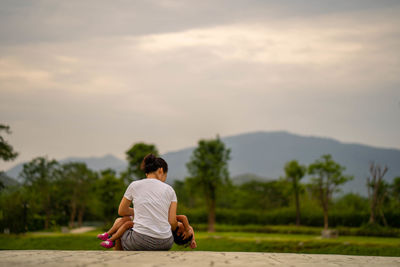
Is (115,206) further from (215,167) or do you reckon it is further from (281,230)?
(281,230)

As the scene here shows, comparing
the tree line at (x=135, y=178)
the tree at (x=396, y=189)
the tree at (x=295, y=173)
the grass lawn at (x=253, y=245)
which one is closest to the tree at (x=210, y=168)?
the tree line at (x=135, y=178)

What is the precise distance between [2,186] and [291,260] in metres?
43.5

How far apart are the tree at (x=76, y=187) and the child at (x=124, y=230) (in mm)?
52143

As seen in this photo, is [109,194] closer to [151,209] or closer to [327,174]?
[327,174]

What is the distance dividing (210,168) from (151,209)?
4197 cm

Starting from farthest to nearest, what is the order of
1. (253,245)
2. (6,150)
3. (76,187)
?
(76,187), (6,150), (253,245)

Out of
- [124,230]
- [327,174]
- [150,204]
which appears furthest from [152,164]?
[327,174]

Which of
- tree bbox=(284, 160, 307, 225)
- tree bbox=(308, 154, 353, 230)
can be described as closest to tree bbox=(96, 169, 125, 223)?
tree bbox=(284, 160, 307, 225)

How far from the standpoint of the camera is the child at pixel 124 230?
6.38 metres

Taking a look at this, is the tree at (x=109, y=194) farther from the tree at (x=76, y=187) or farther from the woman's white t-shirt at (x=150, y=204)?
the woman's white t-shirt at (x=150, y=204)

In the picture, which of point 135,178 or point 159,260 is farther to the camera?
point 135,178

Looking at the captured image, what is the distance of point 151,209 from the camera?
6023mm

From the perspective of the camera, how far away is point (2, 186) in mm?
44219

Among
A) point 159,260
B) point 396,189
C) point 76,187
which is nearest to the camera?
point 159,260
